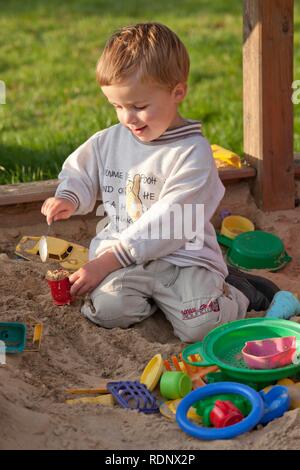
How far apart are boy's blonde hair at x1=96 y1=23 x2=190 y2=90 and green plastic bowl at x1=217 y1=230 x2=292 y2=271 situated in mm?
919

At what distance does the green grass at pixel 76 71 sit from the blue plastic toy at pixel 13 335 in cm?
147

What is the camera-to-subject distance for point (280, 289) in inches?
140

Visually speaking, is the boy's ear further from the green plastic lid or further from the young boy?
the green plastic lid

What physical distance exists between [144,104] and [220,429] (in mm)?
1280

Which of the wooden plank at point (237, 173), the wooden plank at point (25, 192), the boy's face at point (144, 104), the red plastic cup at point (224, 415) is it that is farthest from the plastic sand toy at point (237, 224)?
the red plastic cup at point (224, 415)

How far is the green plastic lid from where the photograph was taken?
3.75m

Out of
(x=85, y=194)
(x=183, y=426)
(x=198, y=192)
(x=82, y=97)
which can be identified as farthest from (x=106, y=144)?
(x=82, y=97)

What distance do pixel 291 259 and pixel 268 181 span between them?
450 millimetres

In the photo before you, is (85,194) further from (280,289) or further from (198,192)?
(280,289)

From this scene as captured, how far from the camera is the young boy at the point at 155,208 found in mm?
3088

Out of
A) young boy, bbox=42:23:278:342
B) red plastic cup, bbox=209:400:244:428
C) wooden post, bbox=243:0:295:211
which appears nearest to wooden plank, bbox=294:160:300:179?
wooden post, bbox=243:0:295:211

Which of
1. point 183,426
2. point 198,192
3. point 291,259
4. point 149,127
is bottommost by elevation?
point 291,259

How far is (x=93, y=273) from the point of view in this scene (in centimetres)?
322

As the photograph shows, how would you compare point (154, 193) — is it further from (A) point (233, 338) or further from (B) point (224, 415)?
(B) point (224, 415)
